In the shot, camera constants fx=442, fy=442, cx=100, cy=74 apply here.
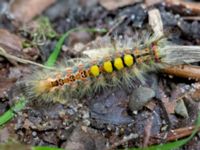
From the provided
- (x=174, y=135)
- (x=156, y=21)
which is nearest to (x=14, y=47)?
(x=156, y=21)

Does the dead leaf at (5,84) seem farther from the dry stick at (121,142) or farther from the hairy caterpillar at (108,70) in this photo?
the dry stick at (121,142)

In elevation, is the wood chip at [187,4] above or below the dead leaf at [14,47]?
below

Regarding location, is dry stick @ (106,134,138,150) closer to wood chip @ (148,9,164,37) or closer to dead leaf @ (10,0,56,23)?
wood chip @ (148,9,164,37)

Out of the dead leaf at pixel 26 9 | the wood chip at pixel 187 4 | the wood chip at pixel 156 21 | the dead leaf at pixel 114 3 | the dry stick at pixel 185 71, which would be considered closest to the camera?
the dry stick at pixel 185 71

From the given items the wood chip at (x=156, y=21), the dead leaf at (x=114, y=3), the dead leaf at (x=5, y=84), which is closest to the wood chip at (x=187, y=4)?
the wood chip at (x=156, y=21)

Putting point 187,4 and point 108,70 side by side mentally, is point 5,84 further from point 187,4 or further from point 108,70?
point 187,4

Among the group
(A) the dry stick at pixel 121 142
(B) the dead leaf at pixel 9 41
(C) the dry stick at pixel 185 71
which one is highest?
(B) the dead leaf at pixel 9 41
